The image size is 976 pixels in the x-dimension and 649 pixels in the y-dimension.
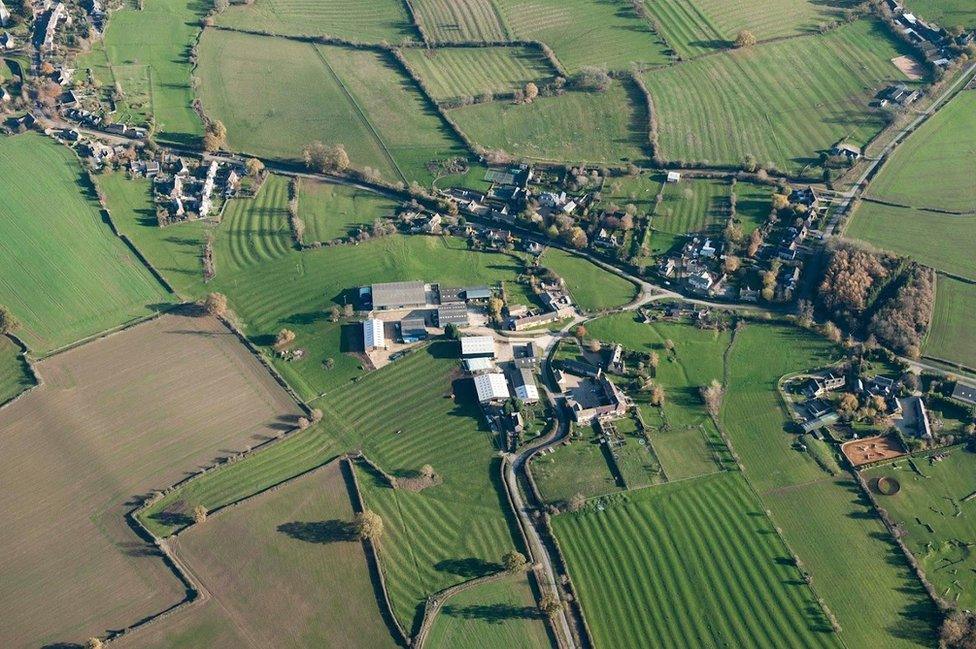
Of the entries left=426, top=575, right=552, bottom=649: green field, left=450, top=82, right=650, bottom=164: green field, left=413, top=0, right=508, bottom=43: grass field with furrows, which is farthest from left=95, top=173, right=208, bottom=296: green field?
left=413, top=0, right=508, bottom=43: grass field with furrows

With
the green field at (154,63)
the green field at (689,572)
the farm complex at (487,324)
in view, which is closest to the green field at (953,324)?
the farm complex at (487,324)

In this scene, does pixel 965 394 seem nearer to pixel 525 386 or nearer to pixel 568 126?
pixel 525 386

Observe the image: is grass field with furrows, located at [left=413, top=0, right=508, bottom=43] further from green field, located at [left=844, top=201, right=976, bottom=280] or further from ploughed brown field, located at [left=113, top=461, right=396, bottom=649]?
ploughed brown field, located at [left=113, top=461, right=396, bottom=649]

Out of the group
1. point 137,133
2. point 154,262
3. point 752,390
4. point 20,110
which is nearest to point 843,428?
point 752,390

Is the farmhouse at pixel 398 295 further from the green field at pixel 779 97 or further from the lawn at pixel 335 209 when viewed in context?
the green field at pixel 779 97

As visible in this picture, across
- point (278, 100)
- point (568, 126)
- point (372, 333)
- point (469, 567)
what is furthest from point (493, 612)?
point (278, 100)

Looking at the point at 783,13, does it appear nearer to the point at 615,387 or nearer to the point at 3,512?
the point at 615,387
